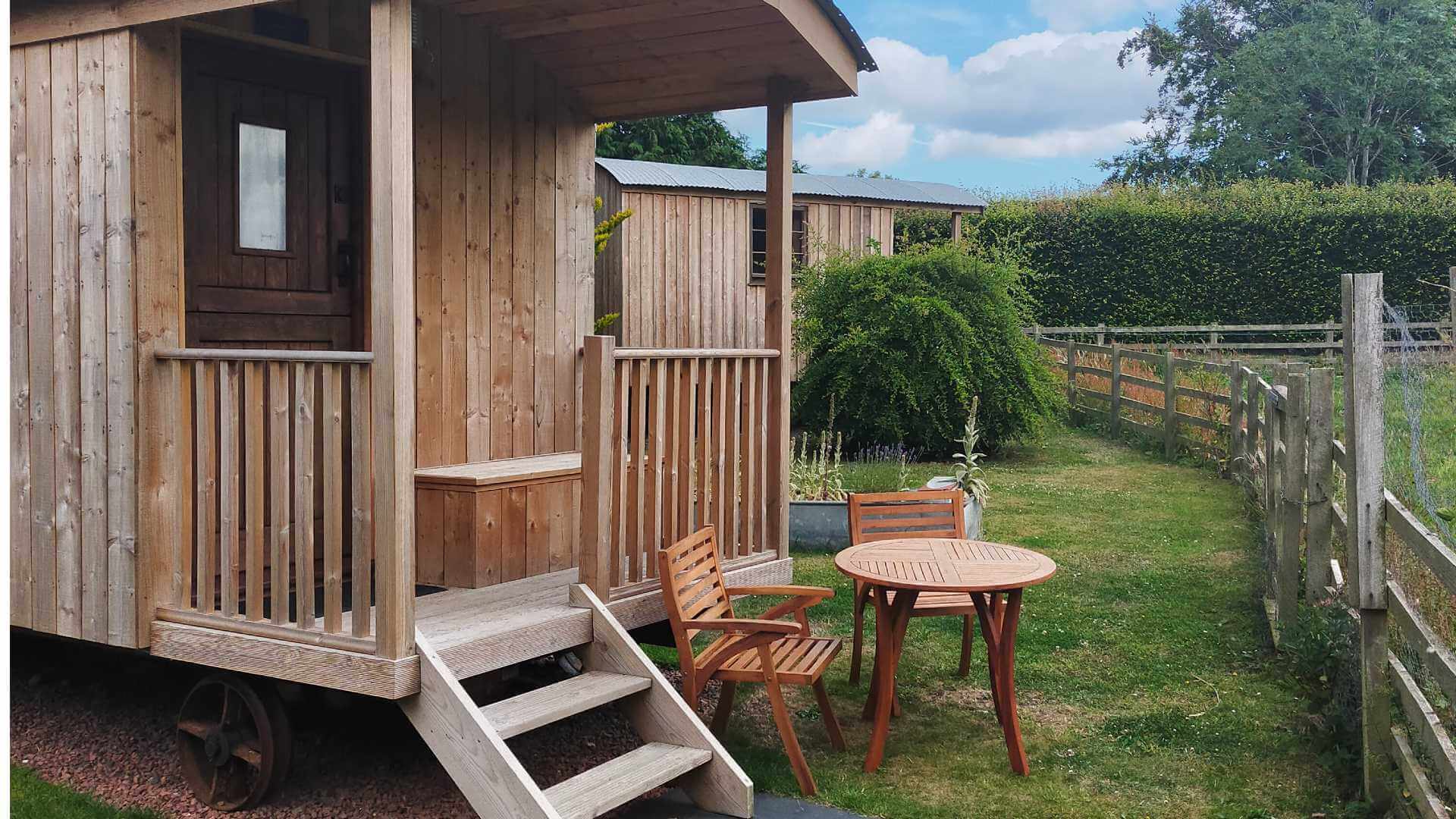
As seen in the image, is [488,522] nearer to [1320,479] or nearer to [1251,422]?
[1320,479]

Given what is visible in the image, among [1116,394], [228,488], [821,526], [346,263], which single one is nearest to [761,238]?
[1116,394]

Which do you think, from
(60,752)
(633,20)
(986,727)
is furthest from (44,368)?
(986,727)

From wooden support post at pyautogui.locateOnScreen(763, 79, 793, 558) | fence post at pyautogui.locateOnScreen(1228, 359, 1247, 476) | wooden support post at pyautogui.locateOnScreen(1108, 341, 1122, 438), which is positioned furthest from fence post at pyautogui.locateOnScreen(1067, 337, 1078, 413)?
wooden support post at pyautogui.locateOnScreen(763, 79, 793, 558)

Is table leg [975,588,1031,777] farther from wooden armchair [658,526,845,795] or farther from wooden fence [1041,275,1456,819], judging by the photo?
wooden fence [1041,275,1456,819]

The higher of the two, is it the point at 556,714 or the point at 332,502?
the point at 332,502

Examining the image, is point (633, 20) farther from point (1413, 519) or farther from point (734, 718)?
point (1413, 519)

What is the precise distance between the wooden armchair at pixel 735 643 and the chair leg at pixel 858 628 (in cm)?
42

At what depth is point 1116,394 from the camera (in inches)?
551

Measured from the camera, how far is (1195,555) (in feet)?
26.3

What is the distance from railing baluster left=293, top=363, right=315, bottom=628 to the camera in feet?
13.3

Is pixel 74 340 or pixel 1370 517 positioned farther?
pixel 74 340

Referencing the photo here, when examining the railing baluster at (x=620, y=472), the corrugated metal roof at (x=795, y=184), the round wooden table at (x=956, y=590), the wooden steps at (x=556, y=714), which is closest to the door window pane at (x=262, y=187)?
the railing baluster at (x=620, y=472)

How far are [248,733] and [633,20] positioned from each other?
10.5 ft

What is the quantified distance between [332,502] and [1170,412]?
402 inches
